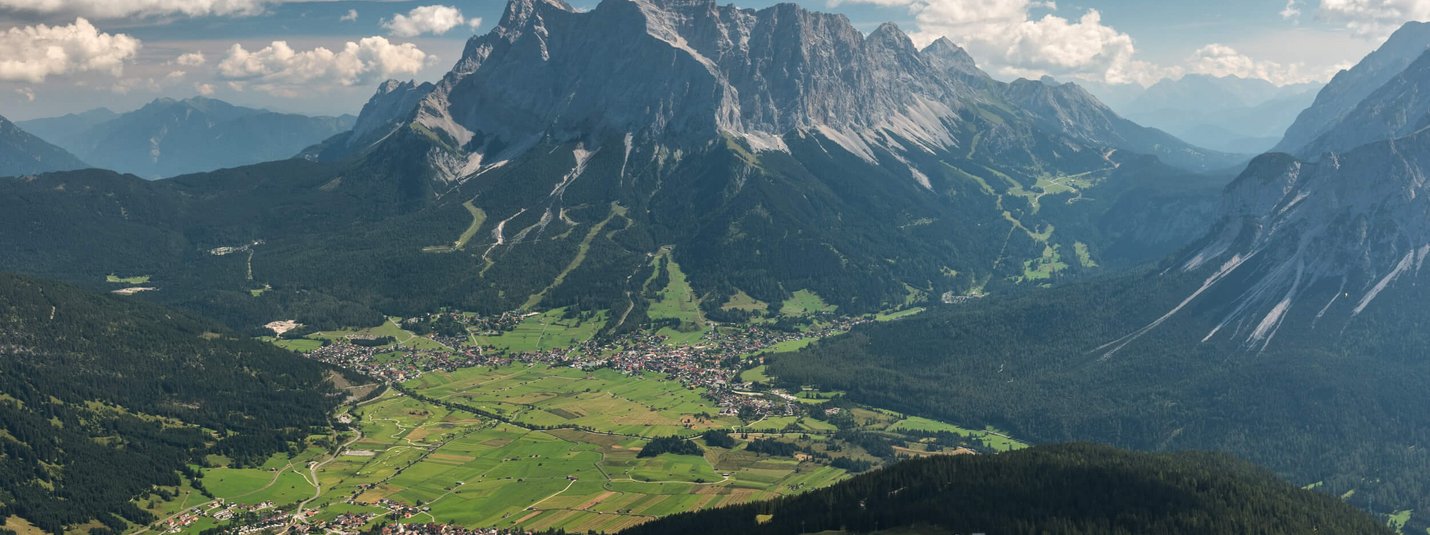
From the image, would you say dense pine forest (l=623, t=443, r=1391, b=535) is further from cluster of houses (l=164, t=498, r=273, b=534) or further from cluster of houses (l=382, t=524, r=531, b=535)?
cluster of houses (l=164, t=498, r=273, b=534)

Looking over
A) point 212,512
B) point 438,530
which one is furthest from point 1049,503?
point 212,512

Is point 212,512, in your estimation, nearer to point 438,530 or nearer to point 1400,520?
point 438,530

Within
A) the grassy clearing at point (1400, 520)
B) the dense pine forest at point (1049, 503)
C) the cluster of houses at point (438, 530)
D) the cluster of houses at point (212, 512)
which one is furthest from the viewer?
the cluster of houses at point (212, 512)

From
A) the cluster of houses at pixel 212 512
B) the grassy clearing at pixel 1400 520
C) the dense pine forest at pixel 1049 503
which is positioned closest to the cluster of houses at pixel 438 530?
the dense pine forest at pixel 1049 503

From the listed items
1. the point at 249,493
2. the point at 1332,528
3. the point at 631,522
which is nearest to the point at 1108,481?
the point at 1332,528

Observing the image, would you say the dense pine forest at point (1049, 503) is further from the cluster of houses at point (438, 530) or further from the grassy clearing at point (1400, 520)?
the grassy clearing at point (1400, 520)

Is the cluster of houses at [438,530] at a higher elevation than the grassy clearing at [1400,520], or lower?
higher

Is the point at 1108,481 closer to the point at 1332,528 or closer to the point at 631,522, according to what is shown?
the point at 1332,528

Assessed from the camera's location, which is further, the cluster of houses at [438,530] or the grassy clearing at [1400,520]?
the grassy clearing at [1400,520]
